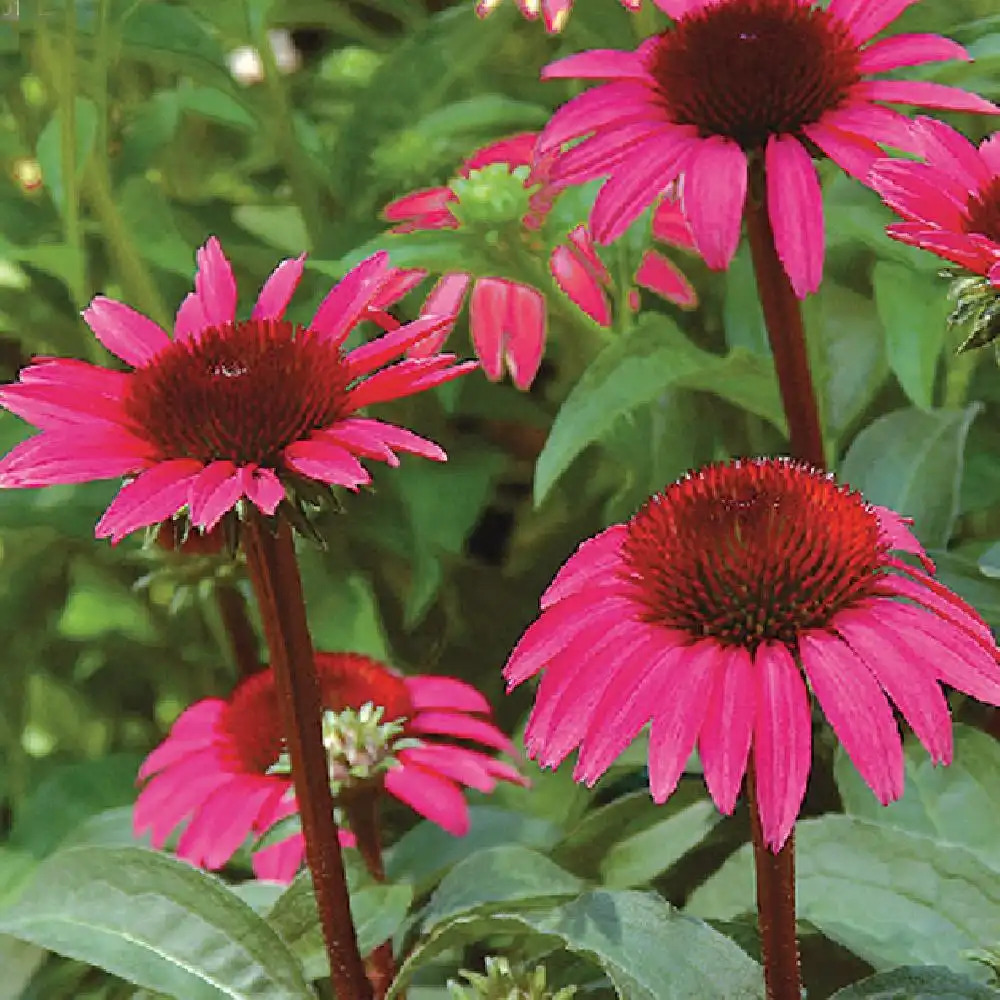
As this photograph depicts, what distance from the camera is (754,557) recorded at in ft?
1.41

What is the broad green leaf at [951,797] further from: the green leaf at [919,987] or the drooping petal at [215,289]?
the drooping petal at [215,289]

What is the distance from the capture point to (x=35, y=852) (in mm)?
789

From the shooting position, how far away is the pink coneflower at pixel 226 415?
0.43 meters

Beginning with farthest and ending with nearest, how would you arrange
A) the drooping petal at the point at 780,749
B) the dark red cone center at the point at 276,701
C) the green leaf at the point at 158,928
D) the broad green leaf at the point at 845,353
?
1. the broad green leaf at the point at 845,353
2. the dark red cone center at the point at 276,701
3. the green leaf at the point at 158,928
4. the drooping petal at the point at 780,749

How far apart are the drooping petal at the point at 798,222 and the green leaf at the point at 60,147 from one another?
1.31 feet

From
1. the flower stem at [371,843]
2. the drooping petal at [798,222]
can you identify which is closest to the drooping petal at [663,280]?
the drooping petal at [798,222]

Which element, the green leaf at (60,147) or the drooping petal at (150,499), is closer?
the drooping petal at (150,499)

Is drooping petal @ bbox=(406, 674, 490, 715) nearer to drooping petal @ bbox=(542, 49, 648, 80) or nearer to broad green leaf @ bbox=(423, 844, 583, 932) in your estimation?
broad green leaf @ bbox=(423, 844, 583, 932)

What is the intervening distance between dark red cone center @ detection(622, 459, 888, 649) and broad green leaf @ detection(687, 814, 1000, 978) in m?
0.15

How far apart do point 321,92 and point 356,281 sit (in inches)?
29.8

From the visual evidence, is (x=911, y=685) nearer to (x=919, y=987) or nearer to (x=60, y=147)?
(x=919, y=987)

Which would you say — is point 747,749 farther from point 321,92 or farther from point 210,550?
point 321,92

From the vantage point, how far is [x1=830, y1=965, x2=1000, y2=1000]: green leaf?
1.48 feet

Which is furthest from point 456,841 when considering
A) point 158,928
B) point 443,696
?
point 158,928
